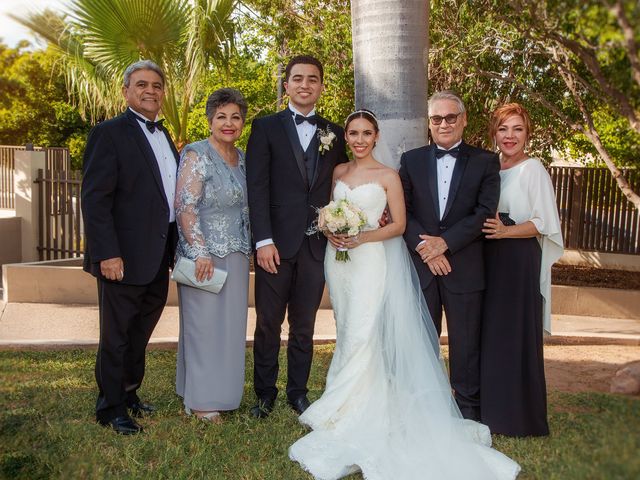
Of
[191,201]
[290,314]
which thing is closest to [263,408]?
[290,314]

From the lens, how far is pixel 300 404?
5035mm

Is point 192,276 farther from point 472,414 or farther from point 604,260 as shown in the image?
point 604,260

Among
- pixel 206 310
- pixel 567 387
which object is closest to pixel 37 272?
pixel 206 310

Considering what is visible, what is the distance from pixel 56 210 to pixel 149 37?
3.88 metres

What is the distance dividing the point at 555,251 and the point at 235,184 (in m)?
2.17

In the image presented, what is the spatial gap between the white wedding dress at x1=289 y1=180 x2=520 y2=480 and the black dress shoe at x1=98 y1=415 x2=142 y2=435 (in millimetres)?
1097

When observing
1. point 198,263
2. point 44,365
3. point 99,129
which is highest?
point 99,129

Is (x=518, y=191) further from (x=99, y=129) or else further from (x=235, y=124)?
(x=99, y=129)

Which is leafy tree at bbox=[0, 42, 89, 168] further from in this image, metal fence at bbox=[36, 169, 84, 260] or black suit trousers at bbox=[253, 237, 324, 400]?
black suit trousers at bbox=[253, 237, 324, 400]

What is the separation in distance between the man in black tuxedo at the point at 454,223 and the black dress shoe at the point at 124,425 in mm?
2094

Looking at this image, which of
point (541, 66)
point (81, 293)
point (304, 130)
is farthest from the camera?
point (81, 293)

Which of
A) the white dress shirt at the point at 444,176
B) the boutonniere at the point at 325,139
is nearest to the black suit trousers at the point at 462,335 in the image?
the white dress shirt at the point at 444,176

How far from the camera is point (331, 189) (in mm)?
4938

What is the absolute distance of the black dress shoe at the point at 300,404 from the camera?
5008 millimetres
